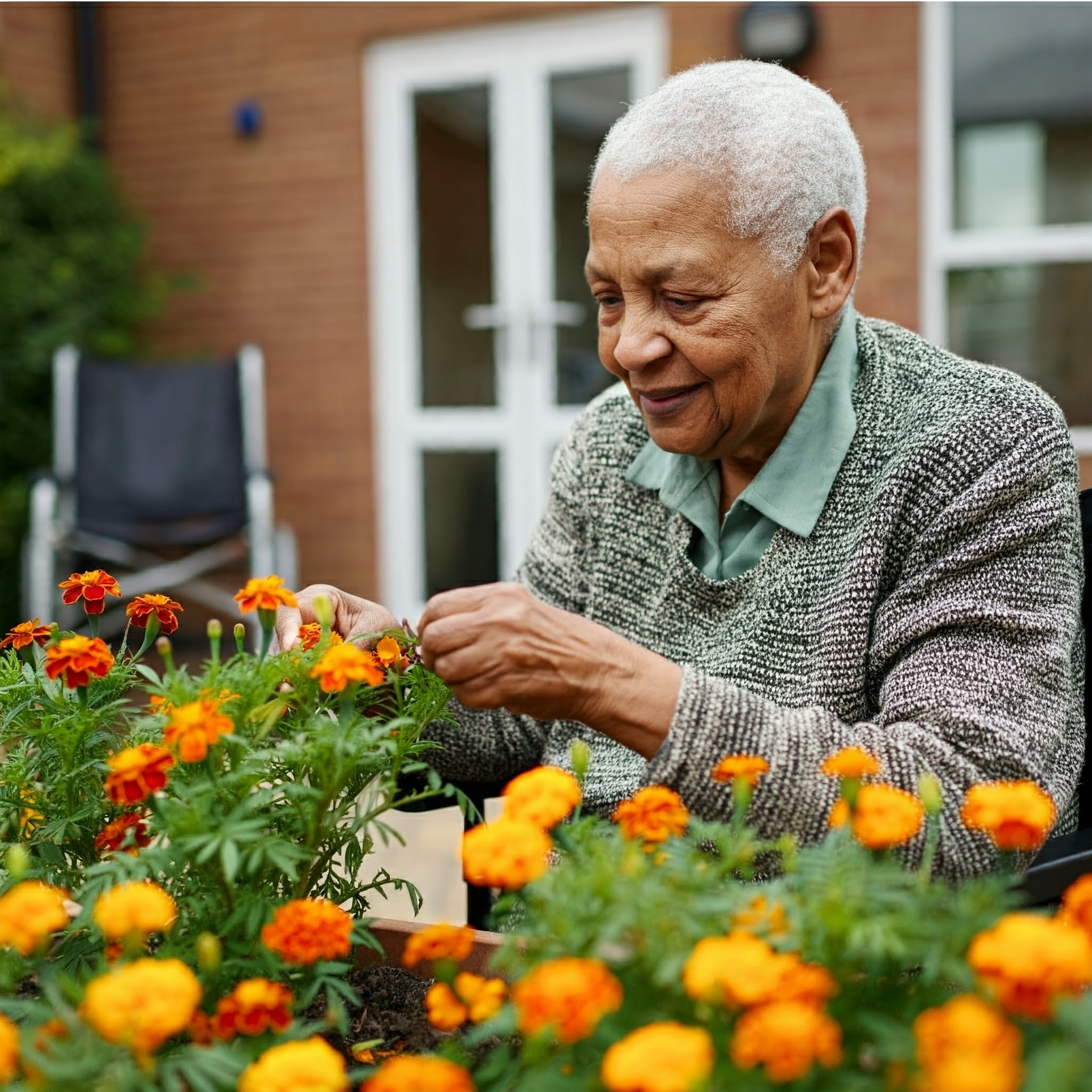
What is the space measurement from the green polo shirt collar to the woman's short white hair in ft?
0.63

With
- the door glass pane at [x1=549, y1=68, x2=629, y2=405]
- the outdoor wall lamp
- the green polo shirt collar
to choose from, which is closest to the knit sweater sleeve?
the green polo shirt collar

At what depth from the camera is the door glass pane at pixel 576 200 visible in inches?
202

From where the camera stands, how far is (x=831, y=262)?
1.47 m

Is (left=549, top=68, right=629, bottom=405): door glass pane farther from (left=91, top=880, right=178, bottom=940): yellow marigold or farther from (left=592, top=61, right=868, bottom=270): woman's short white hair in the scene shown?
(left=91, top=880, right=178, bottom=940): yellow marigold

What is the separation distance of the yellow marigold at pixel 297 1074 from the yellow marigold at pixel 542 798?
6.7 inches

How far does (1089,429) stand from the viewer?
4668 mm

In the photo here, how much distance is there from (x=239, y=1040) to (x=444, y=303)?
4981mm

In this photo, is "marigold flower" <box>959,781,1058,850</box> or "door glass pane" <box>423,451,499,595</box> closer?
"marigold flower" <box>959,781,1058,850</box>

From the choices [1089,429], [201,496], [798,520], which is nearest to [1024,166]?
[1089,429]

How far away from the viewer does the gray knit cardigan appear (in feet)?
3.70

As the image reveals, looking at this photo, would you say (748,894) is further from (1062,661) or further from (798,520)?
(798,520)

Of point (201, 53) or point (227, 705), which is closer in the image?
point (227, 705)

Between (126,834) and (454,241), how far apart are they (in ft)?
15.8

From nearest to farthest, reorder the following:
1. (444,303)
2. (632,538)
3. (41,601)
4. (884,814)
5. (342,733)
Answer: (884,814) → (342,733) → (632,538) → (41,601) → (444,303)
